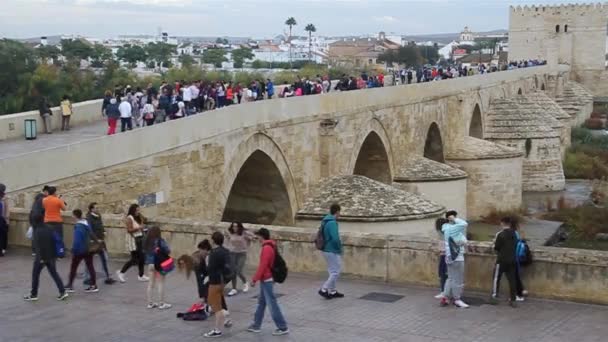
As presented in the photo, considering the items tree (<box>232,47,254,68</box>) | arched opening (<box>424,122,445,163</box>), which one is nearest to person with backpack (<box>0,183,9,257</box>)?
arched opening (<box>424,122,445,163</box>)

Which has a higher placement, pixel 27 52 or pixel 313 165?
pixel 27 52

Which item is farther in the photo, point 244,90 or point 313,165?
point 244,90

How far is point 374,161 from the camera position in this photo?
794 inches

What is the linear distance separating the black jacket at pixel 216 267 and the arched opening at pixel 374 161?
43.6 ft

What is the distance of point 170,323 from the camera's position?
6426mm

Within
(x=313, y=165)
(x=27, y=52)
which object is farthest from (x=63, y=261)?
(x=27, y=52)

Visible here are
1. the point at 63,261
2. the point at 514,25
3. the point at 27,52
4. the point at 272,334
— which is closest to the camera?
the point at 272,334

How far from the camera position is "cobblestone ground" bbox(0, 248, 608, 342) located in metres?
6.08

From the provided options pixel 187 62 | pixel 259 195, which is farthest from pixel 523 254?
pixel 187 62

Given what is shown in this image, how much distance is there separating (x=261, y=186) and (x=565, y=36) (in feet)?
148

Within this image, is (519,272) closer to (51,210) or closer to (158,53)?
(51,210)

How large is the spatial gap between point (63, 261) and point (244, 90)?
8.81 m

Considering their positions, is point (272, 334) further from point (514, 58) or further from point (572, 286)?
point (514, 58)

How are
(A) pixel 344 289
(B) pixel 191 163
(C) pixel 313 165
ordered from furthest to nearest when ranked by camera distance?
(C) pixel 313 165 → (B) pixel 191 163 → (A) pixel 344 289
